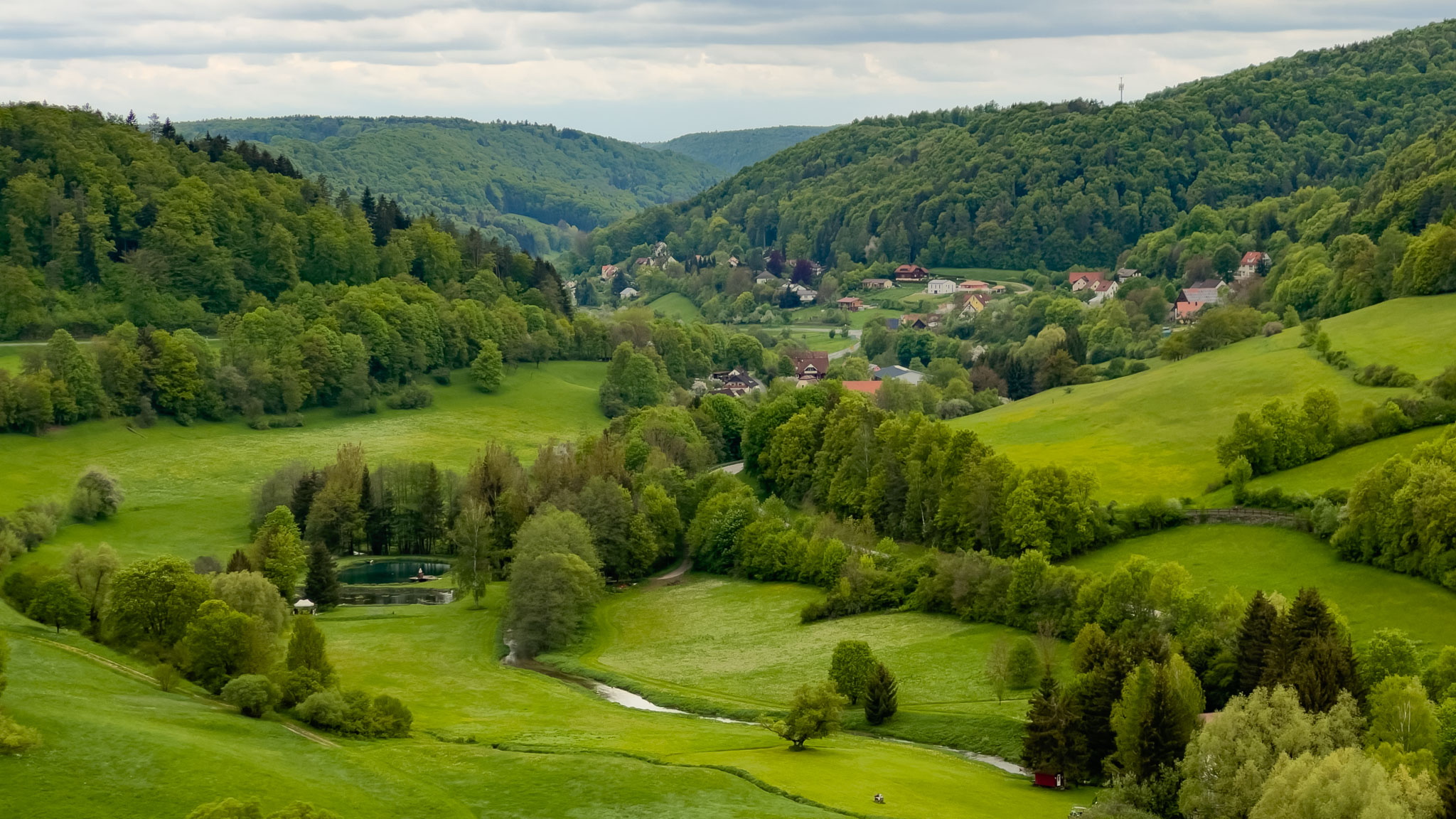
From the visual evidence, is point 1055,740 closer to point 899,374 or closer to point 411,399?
point 411,399

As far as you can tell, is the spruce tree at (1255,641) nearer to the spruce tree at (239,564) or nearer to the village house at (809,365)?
the spruce tree at (239,564)

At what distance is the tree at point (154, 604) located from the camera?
226 feet

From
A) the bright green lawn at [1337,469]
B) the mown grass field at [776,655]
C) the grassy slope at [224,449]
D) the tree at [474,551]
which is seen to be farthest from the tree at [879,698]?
the grassy slope at [224,449]

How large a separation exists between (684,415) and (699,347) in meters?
52.3

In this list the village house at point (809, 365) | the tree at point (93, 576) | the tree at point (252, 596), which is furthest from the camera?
the village house at point (809, 365)

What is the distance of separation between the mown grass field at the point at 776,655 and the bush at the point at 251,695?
20852 mm

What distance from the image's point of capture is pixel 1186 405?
357 feet

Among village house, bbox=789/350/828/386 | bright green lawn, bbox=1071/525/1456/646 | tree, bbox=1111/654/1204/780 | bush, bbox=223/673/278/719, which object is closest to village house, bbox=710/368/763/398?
village house, bbox=789/350/828/386

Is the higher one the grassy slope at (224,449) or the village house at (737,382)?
the village house at (737,382)

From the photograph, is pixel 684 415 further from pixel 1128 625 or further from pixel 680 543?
pixel 1128 625

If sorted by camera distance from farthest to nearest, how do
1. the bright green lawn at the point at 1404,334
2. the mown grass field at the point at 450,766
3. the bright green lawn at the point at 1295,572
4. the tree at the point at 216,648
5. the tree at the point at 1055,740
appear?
the bright green lawn at the point at 1404,334, the bright green lawn at the point at 1295,572, the tree at the point at 216,648, the tree at the point at 1055,740, the mown grass field at the point at 450,766

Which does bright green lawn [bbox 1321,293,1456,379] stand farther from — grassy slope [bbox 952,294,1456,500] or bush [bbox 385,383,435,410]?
bush [bbox 385,383,435,410]

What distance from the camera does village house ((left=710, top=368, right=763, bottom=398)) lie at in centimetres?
16675

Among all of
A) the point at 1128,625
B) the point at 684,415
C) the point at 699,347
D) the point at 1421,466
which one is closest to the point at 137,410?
the point at 684,415
